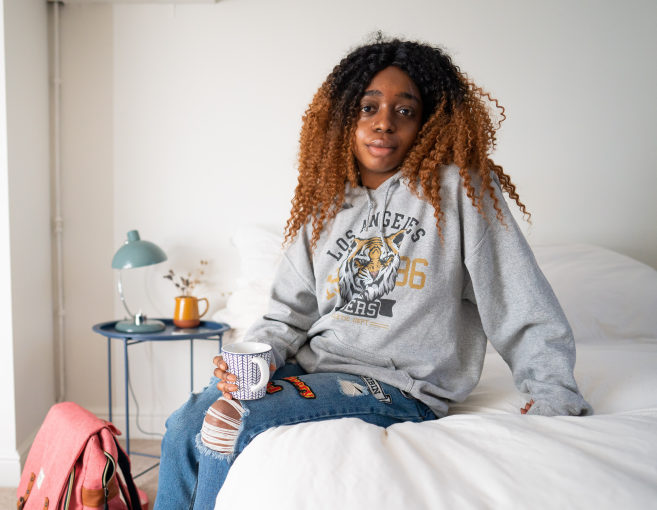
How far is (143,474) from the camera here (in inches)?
72.6

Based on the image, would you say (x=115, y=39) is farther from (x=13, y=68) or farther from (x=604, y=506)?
(x=604, y=506)

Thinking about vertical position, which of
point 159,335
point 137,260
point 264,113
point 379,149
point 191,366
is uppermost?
point 264,113

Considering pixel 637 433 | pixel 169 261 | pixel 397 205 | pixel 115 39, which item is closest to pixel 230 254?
pixel 169 261

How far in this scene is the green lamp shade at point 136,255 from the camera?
5.95 feet

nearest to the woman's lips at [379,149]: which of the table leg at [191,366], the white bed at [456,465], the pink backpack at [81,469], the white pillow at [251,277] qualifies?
the white bed at [456,465]

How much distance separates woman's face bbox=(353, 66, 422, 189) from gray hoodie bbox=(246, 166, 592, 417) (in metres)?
0.06

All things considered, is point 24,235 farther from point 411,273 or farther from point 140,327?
point 411,273

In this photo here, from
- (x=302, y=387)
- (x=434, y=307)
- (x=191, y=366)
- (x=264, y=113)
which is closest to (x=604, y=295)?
(x=434, y=307)

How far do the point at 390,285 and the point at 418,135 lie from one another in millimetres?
355

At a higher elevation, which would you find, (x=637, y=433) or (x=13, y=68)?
(x=13, y=68)

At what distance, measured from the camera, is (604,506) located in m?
0.53

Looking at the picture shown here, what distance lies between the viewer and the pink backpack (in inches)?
44.8

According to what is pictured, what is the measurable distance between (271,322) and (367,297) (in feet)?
0.81

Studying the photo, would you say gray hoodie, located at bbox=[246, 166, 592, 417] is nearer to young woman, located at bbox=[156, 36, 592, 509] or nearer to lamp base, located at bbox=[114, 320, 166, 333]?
young woman, located at bbox=[156, 36, 592, 509]
